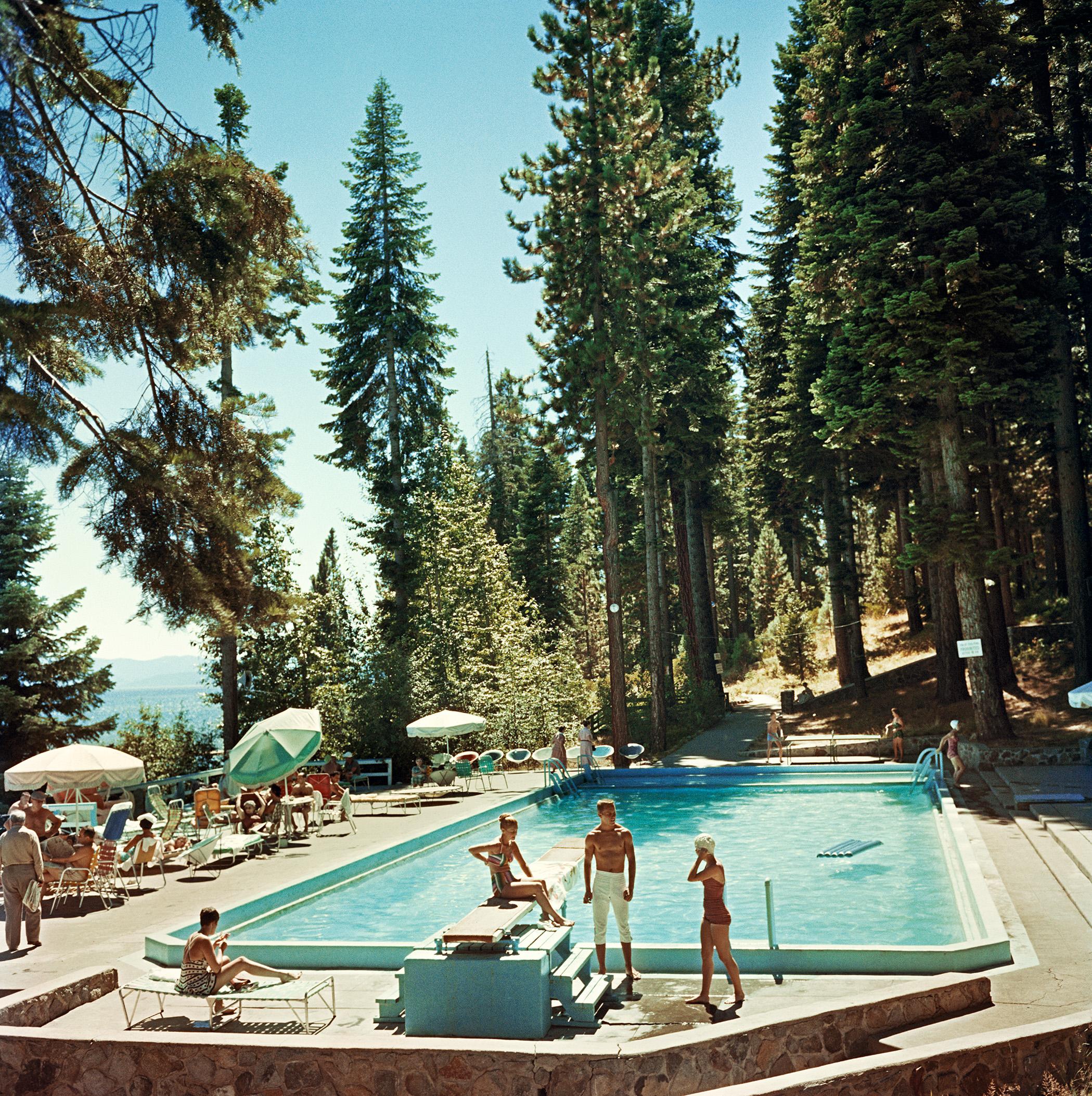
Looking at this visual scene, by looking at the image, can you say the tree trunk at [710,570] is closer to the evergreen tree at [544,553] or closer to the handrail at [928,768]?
the evergreen tree at [544,553]

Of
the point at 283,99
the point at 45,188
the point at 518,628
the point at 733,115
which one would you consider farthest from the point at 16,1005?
the point at 733,115

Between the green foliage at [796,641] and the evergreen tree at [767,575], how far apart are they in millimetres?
13236

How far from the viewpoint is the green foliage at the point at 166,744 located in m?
25.0

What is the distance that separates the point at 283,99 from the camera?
13773 mm

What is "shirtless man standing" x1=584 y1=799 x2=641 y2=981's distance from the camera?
8.54 metres

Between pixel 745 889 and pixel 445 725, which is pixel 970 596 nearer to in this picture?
pixel 745 889

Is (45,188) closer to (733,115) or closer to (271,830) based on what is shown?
(271,830)

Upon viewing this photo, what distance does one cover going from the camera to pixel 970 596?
2138cm

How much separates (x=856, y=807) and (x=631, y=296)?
15.2 meters

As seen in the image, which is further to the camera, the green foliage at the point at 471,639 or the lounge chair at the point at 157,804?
the green foliage at the point at 471,639

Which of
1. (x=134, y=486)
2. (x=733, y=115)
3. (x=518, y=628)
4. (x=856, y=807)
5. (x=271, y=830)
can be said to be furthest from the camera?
(x=733, y=115)

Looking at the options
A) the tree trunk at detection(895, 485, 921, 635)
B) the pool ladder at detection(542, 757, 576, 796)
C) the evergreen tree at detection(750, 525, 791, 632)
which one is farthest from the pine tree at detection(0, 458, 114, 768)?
the evergreen tree at detection(750, 525, 791, 632)

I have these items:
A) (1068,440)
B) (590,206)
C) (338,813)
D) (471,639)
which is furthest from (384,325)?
(1068,440)

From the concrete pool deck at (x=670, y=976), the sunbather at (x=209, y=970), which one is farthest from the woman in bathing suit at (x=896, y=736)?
the sunbather at (x=209, y=970)
